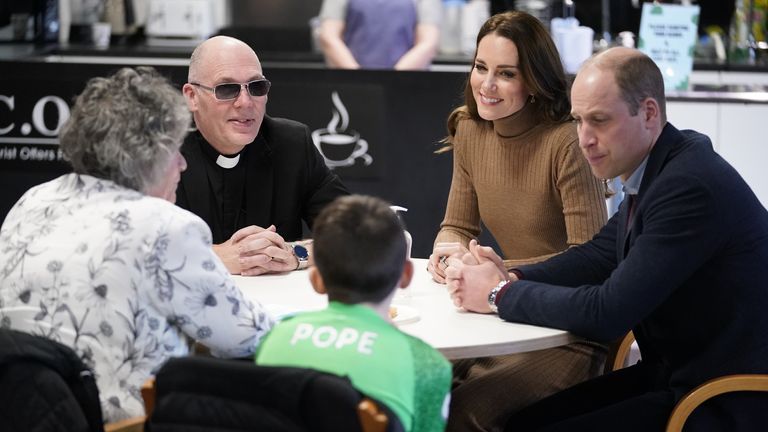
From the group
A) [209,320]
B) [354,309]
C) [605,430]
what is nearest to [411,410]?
A: [354,309]

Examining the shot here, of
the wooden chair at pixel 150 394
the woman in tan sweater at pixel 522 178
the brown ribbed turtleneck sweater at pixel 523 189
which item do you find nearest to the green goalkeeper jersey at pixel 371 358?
the wooden chair at pixel 150 394

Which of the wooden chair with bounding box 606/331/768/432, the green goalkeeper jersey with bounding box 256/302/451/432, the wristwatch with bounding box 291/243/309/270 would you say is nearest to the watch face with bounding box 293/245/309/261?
the wristwatch with bounding box 291/243/309/270

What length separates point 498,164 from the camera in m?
3.51

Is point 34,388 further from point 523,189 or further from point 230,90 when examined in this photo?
point 523,189

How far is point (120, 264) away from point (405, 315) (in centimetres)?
76

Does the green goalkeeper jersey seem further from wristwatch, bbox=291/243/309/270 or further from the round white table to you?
wristwatch, bbox=291/243/309/270

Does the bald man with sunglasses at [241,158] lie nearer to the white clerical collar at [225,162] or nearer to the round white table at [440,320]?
the white clerical collar at [225,162]

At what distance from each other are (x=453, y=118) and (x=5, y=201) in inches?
121

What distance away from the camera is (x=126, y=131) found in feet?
7.46

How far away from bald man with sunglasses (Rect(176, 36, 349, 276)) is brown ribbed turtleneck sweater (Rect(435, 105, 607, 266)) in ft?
1.33

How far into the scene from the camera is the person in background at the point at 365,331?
1.87m

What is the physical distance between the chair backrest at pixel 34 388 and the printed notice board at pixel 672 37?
4324mm

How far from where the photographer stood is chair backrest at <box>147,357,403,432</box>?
1.75m

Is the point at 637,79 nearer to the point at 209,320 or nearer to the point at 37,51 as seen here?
the point at 209,320
